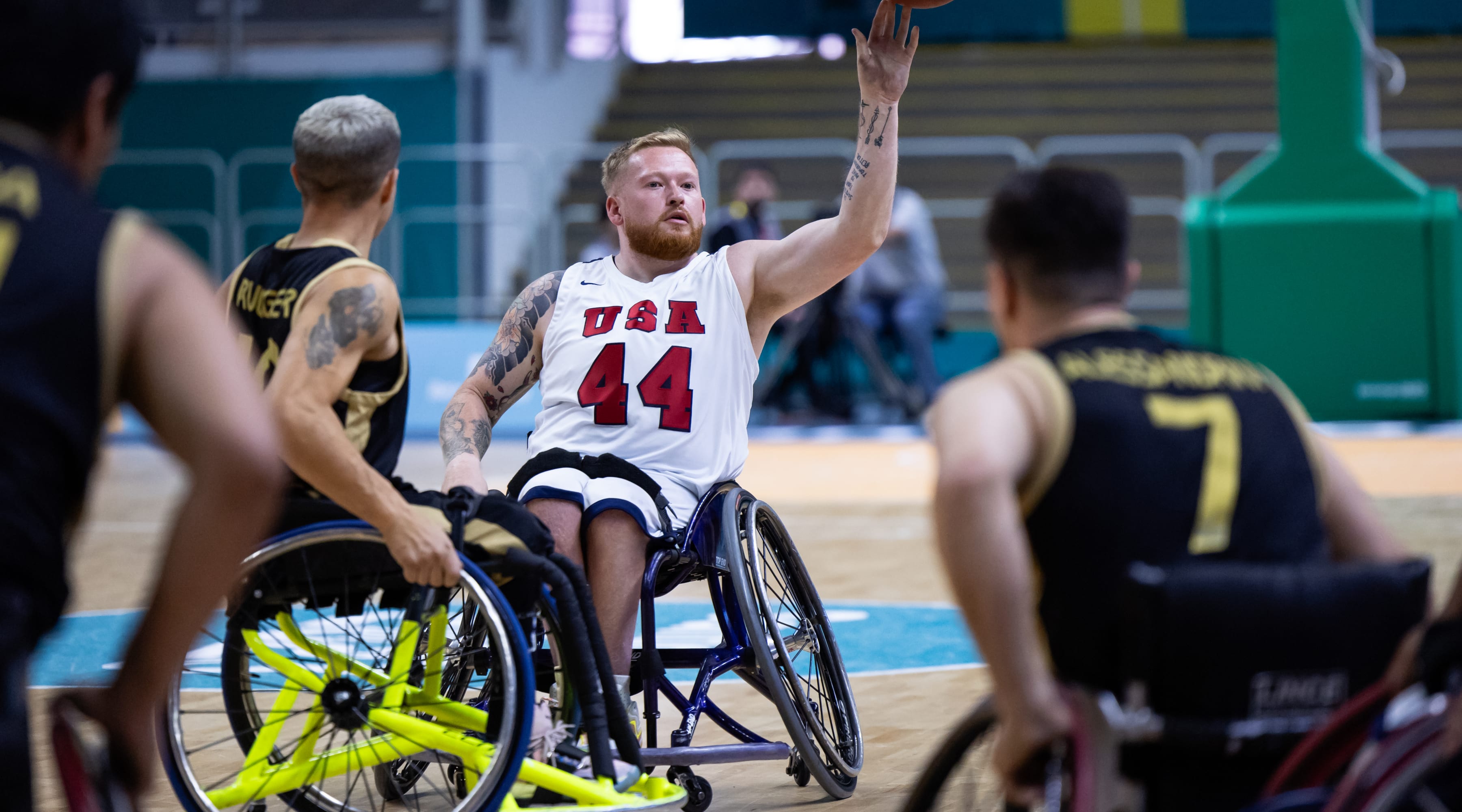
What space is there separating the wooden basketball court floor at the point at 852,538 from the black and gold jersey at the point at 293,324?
1.72 ft

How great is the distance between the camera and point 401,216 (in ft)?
50.8

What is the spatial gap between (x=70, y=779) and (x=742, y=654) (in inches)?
80.2

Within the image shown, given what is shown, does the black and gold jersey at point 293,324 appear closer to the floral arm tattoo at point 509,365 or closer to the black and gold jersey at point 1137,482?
the floral arm tattoo at point 509,365

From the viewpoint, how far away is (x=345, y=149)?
335 centimetres

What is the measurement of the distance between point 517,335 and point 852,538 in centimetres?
408

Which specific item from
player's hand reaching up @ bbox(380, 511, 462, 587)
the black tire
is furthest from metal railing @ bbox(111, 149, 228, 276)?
the black tire

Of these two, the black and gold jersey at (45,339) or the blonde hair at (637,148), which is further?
the blonde hair at (637,148)

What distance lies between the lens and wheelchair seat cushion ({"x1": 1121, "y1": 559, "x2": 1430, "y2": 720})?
6.69 ft

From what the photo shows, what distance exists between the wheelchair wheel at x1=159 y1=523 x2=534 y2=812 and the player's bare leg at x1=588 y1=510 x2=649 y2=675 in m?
0.28

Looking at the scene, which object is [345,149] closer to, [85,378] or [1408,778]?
[85,378]

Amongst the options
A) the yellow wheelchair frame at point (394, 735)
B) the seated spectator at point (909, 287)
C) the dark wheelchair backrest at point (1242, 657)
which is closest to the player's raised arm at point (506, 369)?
the yellow wheelchair frame at point (394, 735)

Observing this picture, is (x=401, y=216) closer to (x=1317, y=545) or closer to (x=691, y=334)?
(x=691, y=334)

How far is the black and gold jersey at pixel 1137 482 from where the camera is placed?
6.86 ft

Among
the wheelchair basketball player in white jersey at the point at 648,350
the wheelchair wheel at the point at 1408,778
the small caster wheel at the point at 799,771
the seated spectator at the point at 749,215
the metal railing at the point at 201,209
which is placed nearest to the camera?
the wheelchair wheel at the point at 1408,778
